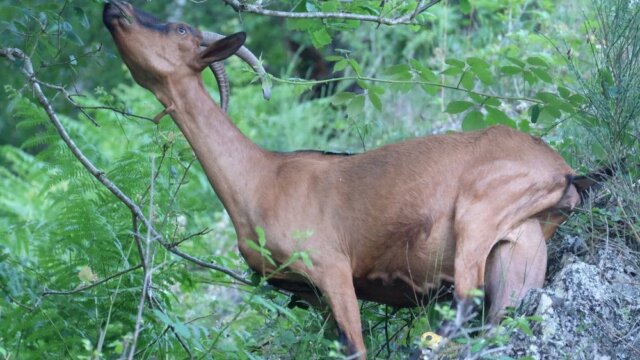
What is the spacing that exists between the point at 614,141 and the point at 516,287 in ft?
3.49

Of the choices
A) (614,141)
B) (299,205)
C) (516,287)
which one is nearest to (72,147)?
(299,205)

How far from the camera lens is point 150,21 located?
6449 mm

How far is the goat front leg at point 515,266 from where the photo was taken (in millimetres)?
6145

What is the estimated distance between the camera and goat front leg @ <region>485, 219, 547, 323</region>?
20.2 feet

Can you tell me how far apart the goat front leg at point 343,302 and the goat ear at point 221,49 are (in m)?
1.31

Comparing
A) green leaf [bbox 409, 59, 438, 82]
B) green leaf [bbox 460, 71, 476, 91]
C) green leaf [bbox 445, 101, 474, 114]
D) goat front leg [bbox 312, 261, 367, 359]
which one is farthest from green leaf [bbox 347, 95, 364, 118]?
goat front leg [bbox 312, 261, 367, 359]

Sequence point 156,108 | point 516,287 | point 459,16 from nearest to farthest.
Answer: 1. point 516,287
2. point 156,108
3. point 459,16

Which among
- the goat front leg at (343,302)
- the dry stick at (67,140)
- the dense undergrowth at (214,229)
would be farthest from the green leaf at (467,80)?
the dry stick at (67,140)

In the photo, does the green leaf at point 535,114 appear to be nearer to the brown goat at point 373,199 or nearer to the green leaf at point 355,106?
the brown goat at point 373,199

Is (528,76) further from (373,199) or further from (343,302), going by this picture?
(343,302)

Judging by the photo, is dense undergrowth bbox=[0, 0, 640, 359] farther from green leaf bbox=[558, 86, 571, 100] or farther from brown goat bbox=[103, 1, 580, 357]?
brown goat bbox=[103, 1, 580, 357]

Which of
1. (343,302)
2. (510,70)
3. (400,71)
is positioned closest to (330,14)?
(400,71)

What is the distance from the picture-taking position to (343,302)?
20.1ft

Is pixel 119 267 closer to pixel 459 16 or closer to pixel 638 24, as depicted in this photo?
pixel 638 24
